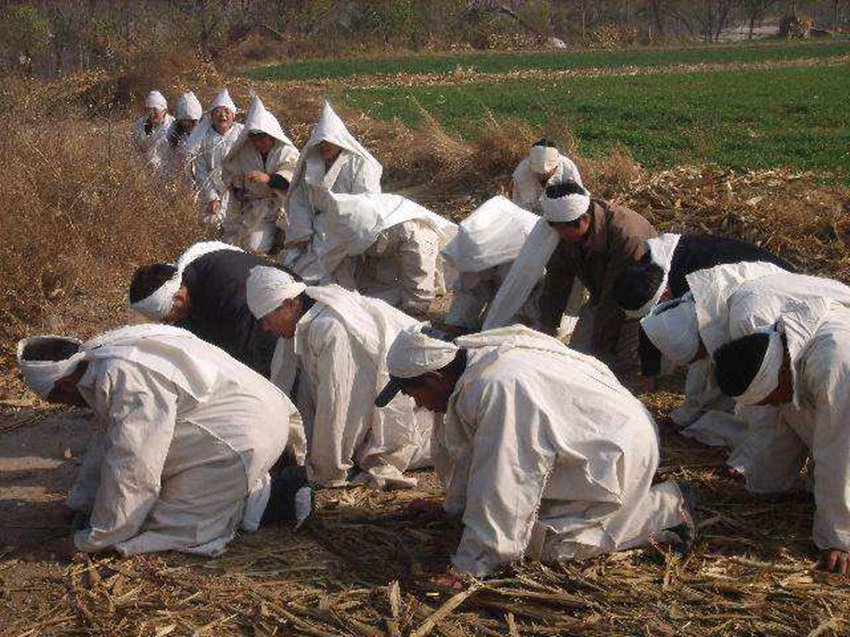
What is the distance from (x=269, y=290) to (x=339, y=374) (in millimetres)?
522

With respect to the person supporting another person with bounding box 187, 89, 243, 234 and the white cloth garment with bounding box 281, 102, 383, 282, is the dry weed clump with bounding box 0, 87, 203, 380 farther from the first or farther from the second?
the white cloth garment with bounding box 281, 102, 383, 282

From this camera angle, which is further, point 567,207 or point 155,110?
point 155,110

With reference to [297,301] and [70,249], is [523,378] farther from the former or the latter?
[70,249]

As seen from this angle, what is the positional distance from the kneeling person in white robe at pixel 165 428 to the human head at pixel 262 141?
17.5ft

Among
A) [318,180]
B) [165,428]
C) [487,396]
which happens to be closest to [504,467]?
[487,396]

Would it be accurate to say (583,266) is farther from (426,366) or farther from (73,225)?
(73,225)

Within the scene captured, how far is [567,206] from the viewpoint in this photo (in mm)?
6406

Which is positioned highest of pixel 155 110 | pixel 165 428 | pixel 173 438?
pixel 155 110

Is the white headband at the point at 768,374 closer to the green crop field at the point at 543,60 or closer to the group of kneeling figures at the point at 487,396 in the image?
the group of kneeling figures at the point at 487,396

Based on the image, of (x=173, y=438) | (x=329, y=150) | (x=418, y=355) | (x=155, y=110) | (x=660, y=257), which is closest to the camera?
(x=418, y=355)

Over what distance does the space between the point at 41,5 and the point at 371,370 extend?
37281mm

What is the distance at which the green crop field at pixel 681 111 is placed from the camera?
49.4ft

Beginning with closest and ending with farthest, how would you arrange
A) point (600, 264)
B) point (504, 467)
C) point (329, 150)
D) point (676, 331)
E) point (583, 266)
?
point (504, 467) → point (676, 331) → point (600, 264) → point (583, 266) → point (329, 150)

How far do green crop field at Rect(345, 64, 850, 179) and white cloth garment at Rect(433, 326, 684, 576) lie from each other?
991 centimetres
